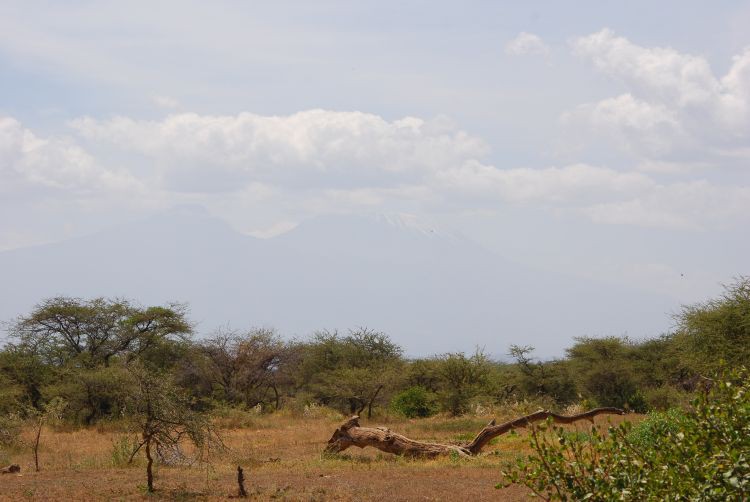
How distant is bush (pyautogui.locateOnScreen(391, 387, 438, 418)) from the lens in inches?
1617

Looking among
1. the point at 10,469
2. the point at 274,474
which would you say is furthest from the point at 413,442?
the point at 10,469

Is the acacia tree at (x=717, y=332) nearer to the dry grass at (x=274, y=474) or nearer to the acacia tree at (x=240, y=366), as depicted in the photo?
the dry grass at (x=274, y=474)

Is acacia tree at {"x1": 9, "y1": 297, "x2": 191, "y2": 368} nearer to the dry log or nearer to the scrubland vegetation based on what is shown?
the scrubland vegetation

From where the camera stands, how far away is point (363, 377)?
140 ft

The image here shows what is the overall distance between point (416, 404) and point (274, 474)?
20.8 metres

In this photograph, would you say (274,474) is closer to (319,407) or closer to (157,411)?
(157,411)

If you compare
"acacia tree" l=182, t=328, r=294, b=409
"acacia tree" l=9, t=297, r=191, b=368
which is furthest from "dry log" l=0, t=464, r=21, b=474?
"acacia tree" l=182, t=328, r=294, b=409

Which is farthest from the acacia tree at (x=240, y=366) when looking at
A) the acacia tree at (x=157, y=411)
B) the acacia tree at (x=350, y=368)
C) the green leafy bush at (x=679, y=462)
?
the green leafy bush at (x=679, y=462)

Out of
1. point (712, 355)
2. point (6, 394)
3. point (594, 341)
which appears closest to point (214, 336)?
point (6, 394)

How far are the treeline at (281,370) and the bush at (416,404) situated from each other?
0.06 metres

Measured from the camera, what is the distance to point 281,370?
50.1 m

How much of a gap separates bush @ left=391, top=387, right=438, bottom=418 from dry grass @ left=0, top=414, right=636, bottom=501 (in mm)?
8778

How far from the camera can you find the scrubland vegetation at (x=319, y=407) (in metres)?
5.96

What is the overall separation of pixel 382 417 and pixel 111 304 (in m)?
18.8
